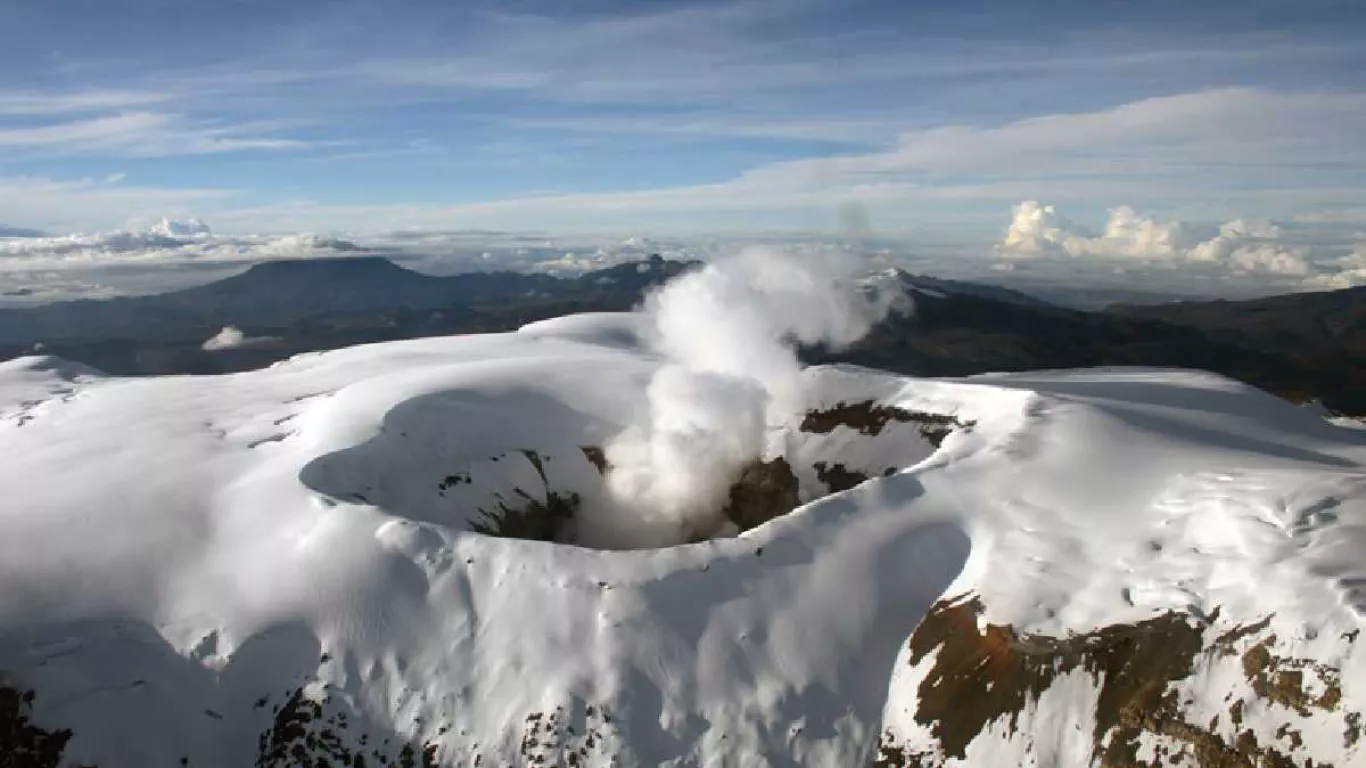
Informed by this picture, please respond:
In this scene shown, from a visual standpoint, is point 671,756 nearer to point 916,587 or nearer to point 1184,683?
point 916,587

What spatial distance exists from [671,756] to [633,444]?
27.2 meters

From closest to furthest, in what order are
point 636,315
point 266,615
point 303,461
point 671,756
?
point 671,756 < point 266,615 < point 303,461 < point 636,315

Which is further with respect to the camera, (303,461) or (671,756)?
(303,461)

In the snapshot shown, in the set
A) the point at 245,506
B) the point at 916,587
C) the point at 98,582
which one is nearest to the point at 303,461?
the point at 245,506

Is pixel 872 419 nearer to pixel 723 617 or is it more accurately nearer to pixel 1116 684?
pixel 723 617

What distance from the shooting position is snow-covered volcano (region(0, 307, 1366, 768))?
86.5 ft

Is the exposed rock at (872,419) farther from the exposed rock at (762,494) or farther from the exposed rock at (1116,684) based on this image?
the exposed rock at (1116,684)

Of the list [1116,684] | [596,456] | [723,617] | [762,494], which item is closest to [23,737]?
[723,617]

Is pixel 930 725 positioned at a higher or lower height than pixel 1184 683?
lower

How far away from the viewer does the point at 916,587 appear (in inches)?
1344

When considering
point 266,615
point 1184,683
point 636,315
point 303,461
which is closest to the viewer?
point 1184,683

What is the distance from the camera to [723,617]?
32.7m

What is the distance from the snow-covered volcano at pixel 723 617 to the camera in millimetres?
26375

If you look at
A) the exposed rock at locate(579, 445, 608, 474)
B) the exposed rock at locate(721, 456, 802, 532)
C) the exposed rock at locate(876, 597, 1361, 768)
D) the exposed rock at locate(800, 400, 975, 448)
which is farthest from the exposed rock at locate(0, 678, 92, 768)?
the exposed rock at locate(800, 400, 975, 448)
